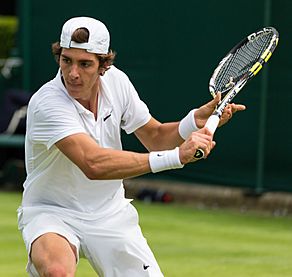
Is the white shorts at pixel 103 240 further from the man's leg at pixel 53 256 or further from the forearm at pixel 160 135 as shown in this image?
the forearm at pixel 160 135

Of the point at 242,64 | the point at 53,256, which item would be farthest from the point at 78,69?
the point at 242,64

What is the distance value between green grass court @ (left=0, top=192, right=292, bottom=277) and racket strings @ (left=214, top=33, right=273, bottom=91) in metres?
2.10

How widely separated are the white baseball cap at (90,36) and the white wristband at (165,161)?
0.65m

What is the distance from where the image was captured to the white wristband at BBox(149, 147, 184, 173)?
529 cm

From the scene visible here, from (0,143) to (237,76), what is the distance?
7.84m

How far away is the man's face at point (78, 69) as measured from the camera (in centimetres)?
548

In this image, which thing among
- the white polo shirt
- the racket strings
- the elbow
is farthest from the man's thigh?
the racket strings

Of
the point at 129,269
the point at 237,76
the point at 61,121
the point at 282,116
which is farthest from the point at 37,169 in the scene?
the point at 282,116

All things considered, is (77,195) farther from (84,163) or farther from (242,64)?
(242,64)

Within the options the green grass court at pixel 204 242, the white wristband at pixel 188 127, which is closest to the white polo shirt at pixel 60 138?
the white wristband at pixel 188 127

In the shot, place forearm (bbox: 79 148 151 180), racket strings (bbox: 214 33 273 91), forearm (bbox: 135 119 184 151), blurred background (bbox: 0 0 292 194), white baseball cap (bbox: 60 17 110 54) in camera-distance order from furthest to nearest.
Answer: blurred background (bbox: 0 0 292 194) < racket strings (bbox: 214 33 273 91) < forearm (bbox: 135 119 184 151) < white baseball cap (bbox: 60 17 110 54) < forearm (bbox: 79 148 151 180)

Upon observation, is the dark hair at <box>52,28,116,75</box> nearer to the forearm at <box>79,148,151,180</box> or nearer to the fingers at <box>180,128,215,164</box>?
the forearm at <box>79,148,151,180</box>

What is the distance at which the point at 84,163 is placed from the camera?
5.42m

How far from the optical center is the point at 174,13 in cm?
1248
